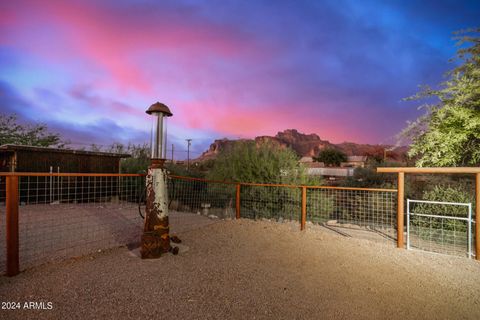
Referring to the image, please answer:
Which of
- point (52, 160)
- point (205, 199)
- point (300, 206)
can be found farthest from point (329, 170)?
point (52, 160)

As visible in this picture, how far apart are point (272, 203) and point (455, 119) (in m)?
5.36

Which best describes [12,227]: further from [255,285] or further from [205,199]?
[205,199]

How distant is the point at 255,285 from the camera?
325 centimetres

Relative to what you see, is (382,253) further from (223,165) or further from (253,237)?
(223,165)

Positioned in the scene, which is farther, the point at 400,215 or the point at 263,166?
the point at 263,166

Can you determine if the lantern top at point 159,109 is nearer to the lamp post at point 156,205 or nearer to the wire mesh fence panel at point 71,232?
the lamp post at point 156,205

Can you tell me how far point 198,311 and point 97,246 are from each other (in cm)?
298

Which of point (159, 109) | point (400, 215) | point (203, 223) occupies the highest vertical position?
point (159, 109)

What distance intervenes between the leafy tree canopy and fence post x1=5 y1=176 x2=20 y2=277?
7.27m

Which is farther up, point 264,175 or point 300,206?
point 264,175

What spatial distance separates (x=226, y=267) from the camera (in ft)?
12.6

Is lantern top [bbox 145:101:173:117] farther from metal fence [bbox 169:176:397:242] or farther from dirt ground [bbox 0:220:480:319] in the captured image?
metal fence [bbox 169:176:397:242]

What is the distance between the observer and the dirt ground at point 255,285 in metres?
2.66

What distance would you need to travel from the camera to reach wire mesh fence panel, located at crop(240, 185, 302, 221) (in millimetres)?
9055
